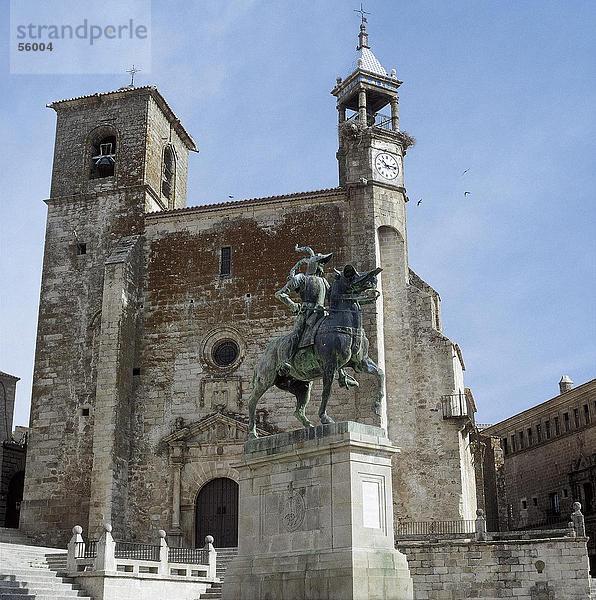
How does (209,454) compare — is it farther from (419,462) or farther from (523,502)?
(523,502)

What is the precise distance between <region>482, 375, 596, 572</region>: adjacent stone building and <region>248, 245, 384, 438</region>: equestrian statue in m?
24.8

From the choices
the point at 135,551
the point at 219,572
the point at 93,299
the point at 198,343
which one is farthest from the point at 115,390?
the point at 219,572

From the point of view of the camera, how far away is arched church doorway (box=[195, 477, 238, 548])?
82.6ft

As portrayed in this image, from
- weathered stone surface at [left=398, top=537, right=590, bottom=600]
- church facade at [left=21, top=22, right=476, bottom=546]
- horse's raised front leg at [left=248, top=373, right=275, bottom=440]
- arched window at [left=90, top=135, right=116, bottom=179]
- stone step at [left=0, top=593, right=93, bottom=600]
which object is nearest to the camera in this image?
horse's raised front leg at [left=248, top=373, right=275, bottom=440]

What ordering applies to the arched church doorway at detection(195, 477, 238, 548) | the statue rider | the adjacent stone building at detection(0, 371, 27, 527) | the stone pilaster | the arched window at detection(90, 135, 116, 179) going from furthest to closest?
the adjacent stone building at detection(0, 371, 27, 527), the arched window at detection(90, 135, 116, 179), the arched church doorway at detection(195, 477, 238, 548), the stone pilaster, the statue rider

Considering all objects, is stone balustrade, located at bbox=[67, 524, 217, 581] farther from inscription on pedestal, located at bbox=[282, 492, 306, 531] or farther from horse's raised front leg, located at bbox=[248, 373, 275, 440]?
inscription on pedestal, located at bbox=[282, 492, 306, 531]

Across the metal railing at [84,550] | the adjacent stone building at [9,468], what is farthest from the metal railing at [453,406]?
the adjacent stone building at [9,468]

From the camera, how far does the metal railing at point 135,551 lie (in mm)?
21984

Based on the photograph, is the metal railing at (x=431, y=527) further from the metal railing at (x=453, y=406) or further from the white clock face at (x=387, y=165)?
the white clock face at (x=387, y=165)

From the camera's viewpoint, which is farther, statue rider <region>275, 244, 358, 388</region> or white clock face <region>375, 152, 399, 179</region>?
white clock face <region>375, 152, 399, 179</region>

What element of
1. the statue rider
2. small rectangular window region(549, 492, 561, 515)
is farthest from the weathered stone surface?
small rectangular window region(549, 492, 561, 515)

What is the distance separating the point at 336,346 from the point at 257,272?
15314 mm

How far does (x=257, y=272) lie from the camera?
27516mm

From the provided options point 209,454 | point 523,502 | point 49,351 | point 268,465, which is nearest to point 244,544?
point 268,465
